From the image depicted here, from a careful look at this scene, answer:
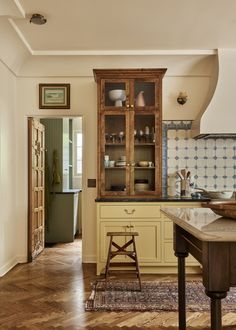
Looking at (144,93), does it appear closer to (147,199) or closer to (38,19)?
(147,199)

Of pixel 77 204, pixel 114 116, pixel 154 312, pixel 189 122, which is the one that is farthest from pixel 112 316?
pixel 77 204

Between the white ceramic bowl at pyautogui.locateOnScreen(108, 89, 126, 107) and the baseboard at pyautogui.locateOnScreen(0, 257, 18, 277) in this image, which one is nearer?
the baseboard at pyautogui.locateOnScreen(0, 257, 18, 277)

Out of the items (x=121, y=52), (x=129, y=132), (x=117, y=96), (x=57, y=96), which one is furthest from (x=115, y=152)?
(x=121, y=52)

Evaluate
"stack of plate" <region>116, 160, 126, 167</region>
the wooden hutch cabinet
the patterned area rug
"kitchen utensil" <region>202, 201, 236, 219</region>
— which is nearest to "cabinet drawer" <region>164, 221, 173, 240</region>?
the wooden hutch cabinet

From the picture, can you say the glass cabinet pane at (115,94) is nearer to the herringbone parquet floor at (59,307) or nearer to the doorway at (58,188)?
the doorway at (58,188)

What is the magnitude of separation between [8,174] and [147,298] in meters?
2.22

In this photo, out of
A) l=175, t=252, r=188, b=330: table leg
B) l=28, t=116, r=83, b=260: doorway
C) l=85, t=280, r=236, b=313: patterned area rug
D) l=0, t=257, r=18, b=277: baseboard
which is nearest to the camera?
l=175, t=252, r=188, b=330: table leg

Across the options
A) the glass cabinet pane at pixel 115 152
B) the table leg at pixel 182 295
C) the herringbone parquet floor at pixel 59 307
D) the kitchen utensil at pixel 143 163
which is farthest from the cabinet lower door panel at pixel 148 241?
the table leg at pixel 182 295

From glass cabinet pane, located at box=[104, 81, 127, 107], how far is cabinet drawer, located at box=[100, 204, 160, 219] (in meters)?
1.24

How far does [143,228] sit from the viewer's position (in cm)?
397

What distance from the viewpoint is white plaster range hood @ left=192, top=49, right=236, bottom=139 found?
4094mm

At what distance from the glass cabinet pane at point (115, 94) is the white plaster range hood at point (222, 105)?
97cm

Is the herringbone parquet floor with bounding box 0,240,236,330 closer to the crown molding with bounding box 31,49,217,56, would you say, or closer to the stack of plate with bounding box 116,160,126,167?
the stack of plate with bounding box 116,160,126,167

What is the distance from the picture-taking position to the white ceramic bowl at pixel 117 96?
4.22 m
